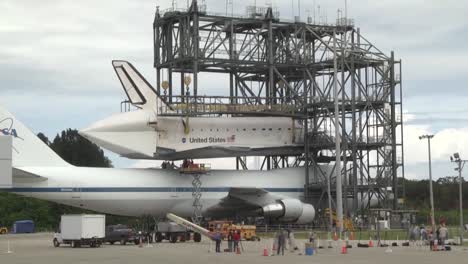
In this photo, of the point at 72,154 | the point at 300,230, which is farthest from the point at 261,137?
the point at 72,154

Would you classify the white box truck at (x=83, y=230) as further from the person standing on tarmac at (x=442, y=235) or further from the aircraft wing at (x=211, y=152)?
the person standing on tarmac at (x=442, y=235)

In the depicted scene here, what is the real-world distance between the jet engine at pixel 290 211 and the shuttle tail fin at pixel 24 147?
18955 millimetres

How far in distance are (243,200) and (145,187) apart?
32.6ft

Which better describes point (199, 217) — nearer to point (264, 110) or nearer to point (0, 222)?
point (264, 110)

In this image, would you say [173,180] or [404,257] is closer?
[404,257]

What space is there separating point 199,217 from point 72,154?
2614 inches

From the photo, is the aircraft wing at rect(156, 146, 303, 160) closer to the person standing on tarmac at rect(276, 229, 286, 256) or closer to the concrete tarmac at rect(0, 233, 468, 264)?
the concrete tarmac at rect(0, 233, 468, 264)

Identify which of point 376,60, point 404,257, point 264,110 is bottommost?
point 404,257

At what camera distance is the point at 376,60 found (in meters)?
83.2

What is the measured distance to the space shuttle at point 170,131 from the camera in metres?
75.4

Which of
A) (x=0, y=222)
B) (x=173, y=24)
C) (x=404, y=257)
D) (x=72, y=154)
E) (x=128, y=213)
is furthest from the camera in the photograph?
(x=72, y=154)

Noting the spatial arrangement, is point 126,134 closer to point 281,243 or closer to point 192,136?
point 192,136

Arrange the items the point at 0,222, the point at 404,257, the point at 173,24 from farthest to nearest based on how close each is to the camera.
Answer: the point at 0,222
the point at 173,24
the point at 404,257

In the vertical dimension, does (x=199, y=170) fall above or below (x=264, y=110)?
below
